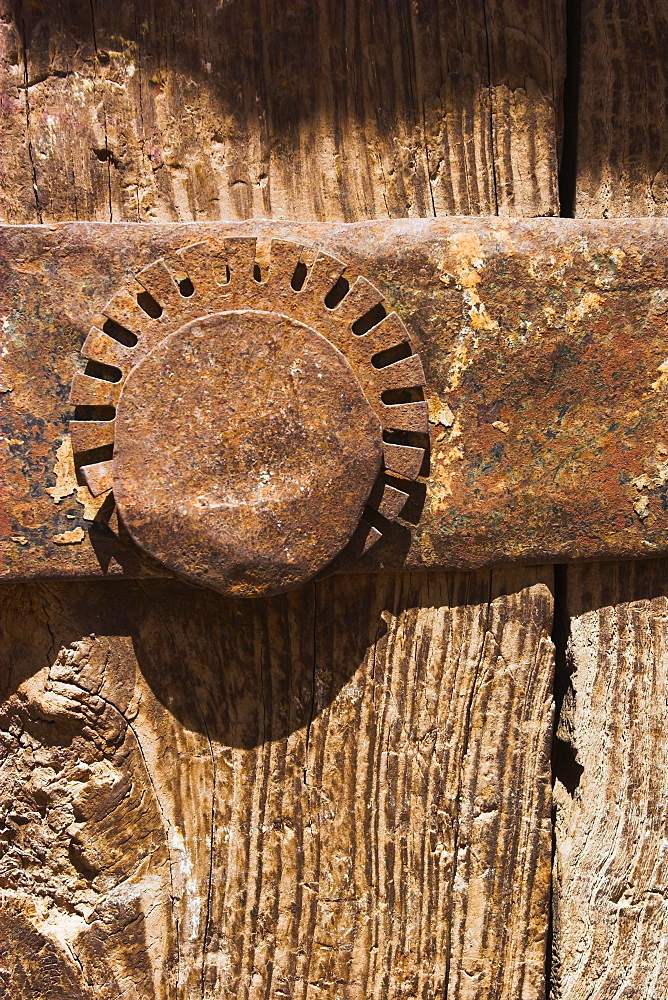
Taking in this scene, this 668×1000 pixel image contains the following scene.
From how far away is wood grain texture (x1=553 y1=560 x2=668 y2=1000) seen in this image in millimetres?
823

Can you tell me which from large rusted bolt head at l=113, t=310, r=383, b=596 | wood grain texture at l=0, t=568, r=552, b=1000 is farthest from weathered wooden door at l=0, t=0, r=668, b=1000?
large rusted bolt head at l=113, t=310, r=383, b=596

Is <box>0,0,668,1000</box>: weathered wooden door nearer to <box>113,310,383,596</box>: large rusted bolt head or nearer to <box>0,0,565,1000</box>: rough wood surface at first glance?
<box>0,0,565,1000</box>: rough wood surface

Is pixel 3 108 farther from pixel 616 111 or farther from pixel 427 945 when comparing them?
pixel 427 945

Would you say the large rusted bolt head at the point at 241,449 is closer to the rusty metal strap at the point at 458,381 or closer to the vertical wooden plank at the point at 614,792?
the rusty metal strap at the point at 458,381

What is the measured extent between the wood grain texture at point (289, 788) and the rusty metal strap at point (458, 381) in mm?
76

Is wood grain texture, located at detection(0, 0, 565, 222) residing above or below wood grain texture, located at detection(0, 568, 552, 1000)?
above

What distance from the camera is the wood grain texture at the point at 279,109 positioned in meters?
0.74

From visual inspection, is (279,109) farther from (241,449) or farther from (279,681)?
(279,681)

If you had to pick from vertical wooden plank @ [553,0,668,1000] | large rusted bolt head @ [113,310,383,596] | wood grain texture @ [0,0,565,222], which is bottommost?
vertical wooden plank @ [553,0,668,1000]

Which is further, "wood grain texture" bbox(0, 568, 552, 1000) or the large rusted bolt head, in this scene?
"wood grain texture" bbox(0, 568, 552, 1000)

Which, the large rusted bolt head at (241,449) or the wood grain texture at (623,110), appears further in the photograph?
the wood grain texture at (623,110)

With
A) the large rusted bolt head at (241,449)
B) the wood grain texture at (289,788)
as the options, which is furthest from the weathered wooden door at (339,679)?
the large rusted bolt head at (241,449)

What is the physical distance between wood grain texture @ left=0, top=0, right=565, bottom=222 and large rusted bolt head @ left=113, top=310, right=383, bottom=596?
0.18 meters

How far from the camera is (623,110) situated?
800 millimetres
